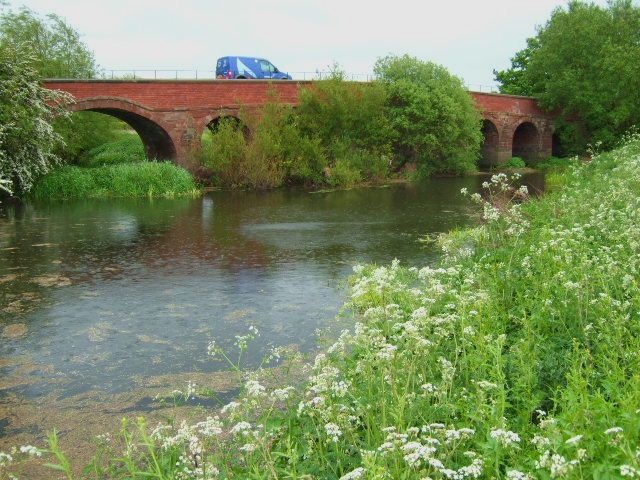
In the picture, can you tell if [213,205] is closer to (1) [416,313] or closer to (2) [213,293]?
(2) [213,293]

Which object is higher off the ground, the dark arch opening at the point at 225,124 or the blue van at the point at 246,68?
the blue van at the point at 246,68

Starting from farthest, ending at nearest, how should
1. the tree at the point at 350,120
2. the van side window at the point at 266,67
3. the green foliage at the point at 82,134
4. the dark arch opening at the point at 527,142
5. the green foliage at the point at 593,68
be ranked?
the dark arch opening at the point at 527,142 < the green foliage at the point at 593,68 < the van side window at the point at 266,67 < the green foliage at the point at 82,134 < the tree at the point at 350,120

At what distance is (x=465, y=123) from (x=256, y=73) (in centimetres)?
1112

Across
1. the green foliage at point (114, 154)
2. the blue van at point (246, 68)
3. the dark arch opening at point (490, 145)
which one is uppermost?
the blue van at point (246, 68)

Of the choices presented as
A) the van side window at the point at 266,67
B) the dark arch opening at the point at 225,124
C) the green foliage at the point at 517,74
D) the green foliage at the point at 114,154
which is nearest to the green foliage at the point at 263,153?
the dark arch opening at the point at 225,124

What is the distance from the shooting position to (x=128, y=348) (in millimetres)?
6664

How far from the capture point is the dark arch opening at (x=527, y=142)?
4122cm

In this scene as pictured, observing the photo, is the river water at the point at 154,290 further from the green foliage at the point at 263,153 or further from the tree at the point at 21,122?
the green foliage at the point at 263,153

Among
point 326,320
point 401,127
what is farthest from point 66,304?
point 401,127

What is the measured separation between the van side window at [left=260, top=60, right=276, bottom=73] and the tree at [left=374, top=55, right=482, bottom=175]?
20.3ft

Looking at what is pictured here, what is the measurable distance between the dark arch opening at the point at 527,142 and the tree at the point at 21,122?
3012 centimetres

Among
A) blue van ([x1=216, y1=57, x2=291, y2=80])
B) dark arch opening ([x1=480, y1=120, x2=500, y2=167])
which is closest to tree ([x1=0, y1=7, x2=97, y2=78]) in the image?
blue van ([x1=216, y1=57, x2=291, y2=80])

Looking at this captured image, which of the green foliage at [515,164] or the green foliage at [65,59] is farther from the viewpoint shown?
the green foliage at [515,164]

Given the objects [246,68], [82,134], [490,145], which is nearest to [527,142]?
[490,145]
